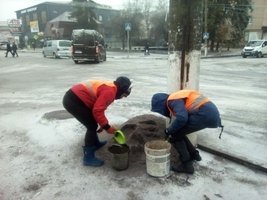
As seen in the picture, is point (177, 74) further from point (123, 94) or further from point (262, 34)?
point (262, 34)

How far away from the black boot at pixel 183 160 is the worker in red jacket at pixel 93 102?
34.2 inches

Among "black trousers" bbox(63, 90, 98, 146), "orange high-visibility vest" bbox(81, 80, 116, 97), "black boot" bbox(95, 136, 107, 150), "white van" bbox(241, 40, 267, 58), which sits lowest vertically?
"white van" bbox(241, 40, 267, 58)

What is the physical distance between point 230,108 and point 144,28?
42116 millimetres

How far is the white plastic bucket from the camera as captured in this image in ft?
12.7

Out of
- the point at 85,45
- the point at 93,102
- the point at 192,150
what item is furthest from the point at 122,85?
the point at 85,45

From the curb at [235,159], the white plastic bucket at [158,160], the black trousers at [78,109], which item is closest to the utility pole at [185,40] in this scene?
the curb at [235,159]

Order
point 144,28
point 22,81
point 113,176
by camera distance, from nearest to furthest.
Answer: point 113,176, point 22,81, point 144,28

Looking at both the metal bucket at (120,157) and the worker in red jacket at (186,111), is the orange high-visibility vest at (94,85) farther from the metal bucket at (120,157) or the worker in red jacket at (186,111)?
the metal bucket at (120,157)

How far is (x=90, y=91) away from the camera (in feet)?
13.5

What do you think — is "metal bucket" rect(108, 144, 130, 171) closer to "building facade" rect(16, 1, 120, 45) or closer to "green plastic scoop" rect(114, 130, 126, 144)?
"green plastic scoop" rect(114, 130, 126, 144)

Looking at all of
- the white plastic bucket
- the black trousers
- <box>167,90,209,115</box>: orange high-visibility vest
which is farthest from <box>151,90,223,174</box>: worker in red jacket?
the black trousers

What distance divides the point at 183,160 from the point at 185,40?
1.66 meters

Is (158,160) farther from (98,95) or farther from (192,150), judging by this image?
(98,95)

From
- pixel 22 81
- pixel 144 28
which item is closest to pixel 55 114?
pixel 22 81
